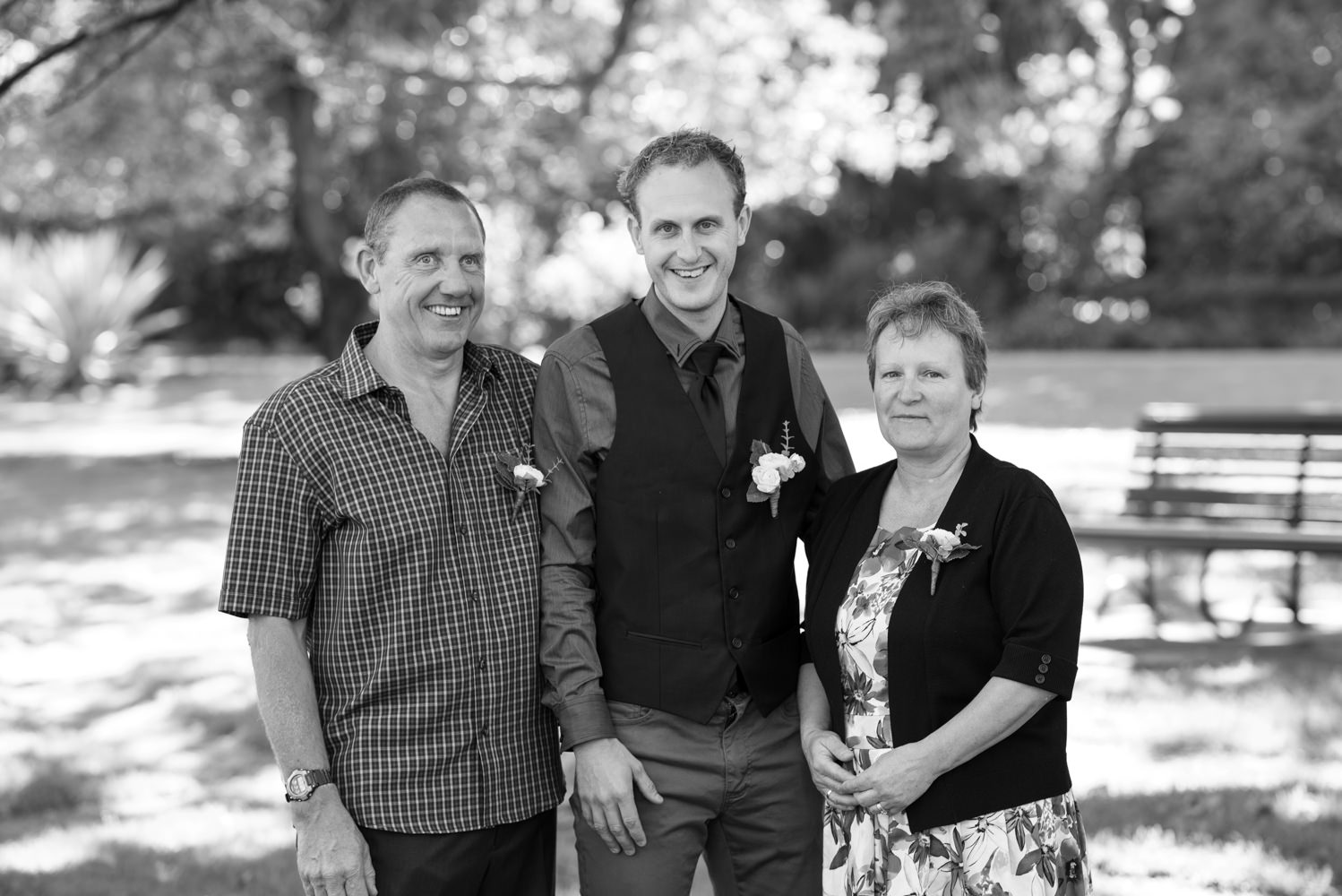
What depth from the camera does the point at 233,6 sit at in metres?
10.3

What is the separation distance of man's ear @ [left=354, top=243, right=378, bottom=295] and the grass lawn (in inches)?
92.4

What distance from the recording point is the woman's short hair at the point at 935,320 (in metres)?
2.85

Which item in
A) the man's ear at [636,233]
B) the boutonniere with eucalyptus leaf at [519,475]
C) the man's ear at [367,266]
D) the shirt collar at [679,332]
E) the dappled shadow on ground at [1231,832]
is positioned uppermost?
the man's ear at [636,233]

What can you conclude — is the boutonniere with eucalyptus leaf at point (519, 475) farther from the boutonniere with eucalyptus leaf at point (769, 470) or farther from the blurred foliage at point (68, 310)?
the blurred foliage at point (68, 310)

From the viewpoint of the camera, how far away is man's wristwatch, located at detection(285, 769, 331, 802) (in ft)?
8.99

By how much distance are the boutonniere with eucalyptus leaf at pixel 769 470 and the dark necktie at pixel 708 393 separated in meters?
0.08

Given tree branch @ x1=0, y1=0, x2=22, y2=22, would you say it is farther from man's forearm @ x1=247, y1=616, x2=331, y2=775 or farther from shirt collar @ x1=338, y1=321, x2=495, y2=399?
man's forearm @ x1=247, y1=616, x2=331, y2=775

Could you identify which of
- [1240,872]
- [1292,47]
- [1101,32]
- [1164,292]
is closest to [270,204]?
[1164,292]

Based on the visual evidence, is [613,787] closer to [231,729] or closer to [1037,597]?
[1037,597]

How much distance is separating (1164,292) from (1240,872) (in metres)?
17.9

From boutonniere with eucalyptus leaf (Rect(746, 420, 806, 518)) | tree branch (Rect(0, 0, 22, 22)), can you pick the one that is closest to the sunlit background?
tree branch (Rect(0, 0, 22, 22))

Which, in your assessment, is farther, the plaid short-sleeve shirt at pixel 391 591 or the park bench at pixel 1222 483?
the park bench at pixel 1222 483

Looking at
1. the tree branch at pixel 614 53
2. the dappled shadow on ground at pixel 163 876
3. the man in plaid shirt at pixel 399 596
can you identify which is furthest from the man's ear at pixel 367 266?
the tree branch at pixel 614 53

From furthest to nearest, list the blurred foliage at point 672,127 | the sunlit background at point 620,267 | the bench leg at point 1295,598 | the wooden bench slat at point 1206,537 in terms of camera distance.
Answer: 1. the blurred foliage at point 672,127
2. the bench leg at point 1295,598
3. the wooden bench slat at point 1206,537
4. the sunlit background at point 620,267
